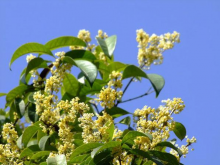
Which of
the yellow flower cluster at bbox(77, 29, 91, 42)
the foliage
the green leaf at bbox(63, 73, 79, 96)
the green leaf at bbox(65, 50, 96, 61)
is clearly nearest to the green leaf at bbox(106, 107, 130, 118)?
the foliage

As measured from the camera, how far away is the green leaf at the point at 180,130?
1692 mm

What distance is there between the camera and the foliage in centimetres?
141

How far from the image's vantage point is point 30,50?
207 centimetres

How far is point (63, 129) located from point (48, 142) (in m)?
0.23

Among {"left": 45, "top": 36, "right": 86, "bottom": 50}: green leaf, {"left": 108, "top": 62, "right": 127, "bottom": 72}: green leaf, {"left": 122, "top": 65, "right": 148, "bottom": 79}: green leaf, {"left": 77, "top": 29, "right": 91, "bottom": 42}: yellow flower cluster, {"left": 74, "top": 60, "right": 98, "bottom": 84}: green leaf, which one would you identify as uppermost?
{"left": 77, "top": 29, "right": 91, "bottom": 42}: yellow flower cluster

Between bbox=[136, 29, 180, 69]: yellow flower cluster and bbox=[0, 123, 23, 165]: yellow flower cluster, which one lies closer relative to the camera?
bbox=[0, 123, 23, 165]: yellow flower cluster

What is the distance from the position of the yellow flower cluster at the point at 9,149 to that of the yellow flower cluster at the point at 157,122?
1.50 feet

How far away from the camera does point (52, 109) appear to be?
164cm

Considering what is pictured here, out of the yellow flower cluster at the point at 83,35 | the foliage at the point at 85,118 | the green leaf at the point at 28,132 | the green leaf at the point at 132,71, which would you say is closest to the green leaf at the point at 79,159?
the foliage at the point at 85,118

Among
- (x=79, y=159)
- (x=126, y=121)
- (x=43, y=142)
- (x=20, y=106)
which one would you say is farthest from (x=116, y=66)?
(x=79, y=159)

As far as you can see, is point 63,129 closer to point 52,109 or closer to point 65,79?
point 52,109

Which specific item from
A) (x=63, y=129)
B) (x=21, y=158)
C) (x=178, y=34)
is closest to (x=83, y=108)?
(x=63, y=129)

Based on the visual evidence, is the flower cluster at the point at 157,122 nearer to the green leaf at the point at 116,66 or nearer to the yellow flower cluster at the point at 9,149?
the yellow flower cluster at the point at 9,149

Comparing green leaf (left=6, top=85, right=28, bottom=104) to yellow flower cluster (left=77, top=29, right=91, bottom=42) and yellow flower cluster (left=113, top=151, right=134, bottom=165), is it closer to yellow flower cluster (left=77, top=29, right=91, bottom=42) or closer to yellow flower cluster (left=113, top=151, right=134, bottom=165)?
yellow flower cluster (left=77, top=29, right=91, bottom=42)
